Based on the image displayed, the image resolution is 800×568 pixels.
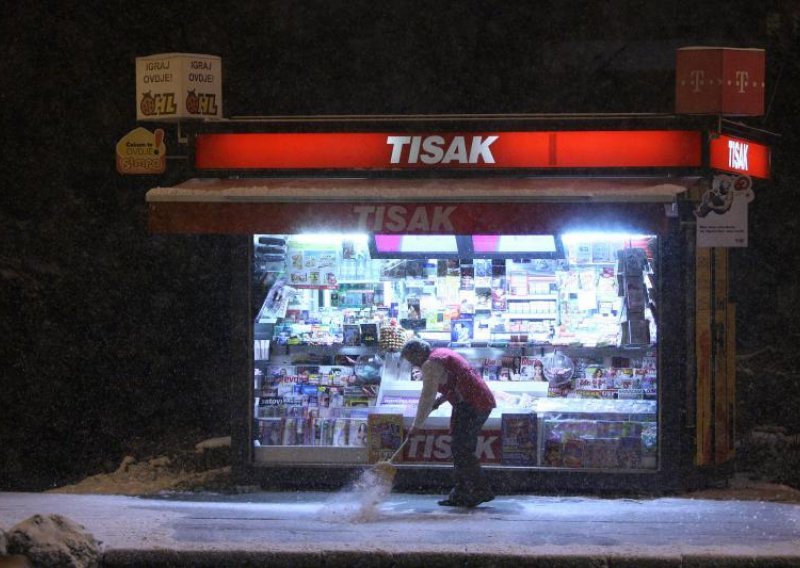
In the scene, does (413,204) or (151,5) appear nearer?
(413,204)

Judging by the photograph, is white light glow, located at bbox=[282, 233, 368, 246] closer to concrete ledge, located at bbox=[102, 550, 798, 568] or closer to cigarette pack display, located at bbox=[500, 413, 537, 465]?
cigarette pack display, located at bbox=[500, 413, 537, 465]

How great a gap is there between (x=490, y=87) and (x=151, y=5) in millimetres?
4989

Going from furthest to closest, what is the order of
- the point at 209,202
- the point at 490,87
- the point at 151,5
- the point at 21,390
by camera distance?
the point at 490,87
the point at 151,5
the point at 21,390
the point at 209,202

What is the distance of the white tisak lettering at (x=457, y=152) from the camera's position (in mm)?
A: 9234

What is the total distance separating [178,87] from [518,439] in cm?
419

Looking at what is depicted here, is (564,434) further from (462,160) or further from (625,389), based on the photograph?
(462,160)

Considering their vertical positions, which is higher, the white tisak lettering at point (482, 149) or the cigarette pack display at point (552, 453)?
the white tisak lettering at point (482, 149)

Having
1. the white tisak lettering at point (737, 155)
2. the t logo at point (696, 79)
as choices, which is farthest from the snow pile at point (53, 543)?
the white tisak lettering at point (737, 155)

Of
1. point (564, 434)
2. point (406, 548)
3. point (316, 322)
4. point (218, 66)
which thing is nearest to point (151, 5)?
point (218, 66)

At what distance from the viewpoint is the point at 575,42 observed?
16.7 m

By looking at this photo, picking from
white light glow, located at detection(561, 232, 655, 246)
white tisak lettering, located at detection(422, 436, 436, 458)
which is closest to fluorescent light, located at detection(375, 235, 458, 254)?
white light glow, located at detection(561, 232, 655, 246)

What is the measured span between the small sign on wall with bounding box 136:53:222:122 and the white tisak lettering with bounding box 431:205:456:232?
86.8 inches

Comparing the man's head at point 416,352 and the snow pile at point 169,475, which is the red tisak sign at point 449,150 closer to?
the man's head at point 416,352

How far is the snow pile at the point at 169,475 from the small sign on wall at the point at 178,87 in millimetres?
3284
